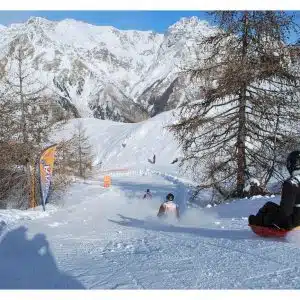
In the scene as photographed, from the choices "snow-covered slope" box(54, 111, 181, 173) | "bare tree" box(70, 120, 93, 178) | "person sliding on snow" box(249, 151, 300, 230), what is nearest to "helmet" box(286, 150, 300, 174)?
"person sliding on snow" box(249, 151, 300, 230)

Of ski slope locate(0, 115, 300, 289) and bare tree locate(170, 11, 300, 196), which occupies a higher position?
bare tree locate(170, 11, 300, 196)

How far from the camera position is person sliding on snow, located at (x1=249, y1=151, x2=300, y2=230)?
6.55m

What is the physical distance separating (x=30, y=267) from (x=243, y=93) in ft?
38.2

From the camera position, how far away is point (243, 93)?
612 inches

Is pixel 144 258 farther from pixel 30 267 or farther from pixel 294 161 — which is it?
pixel 294 161

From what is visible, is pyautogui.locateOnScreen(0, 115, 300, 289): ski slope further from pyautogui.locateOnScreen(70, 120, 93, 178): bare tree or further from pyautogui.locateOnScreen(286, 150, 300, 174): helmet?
pyautogui.locateOnScreen(70, 120, 93, 178): bare tree

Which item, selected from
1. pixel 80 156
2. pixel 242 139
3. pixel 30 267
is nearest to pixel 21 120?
pixel 242 139

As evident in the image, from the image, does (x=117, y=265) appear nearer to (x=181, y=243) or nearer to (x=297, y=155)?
(x=181, y=243)

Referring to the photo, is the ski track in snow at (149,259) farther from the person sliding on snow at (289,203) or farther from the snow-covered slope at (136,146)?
the snow-covered slope at (136,146)

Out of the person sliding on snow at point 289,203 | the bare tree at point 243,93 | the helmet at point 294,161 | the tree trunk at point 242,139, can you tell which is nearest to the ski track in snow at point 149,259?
the person sliding on snow at point 289,203

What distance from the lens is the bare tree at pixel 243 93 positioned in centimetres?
1472

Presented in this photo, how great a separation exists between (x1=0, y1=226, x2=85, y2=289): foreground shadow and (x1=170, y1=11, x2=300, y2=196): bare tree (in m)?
9.36

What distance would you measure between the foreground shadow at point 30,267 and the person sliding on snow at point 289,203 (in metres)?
3.54

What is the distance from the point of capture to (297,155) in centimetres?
662
